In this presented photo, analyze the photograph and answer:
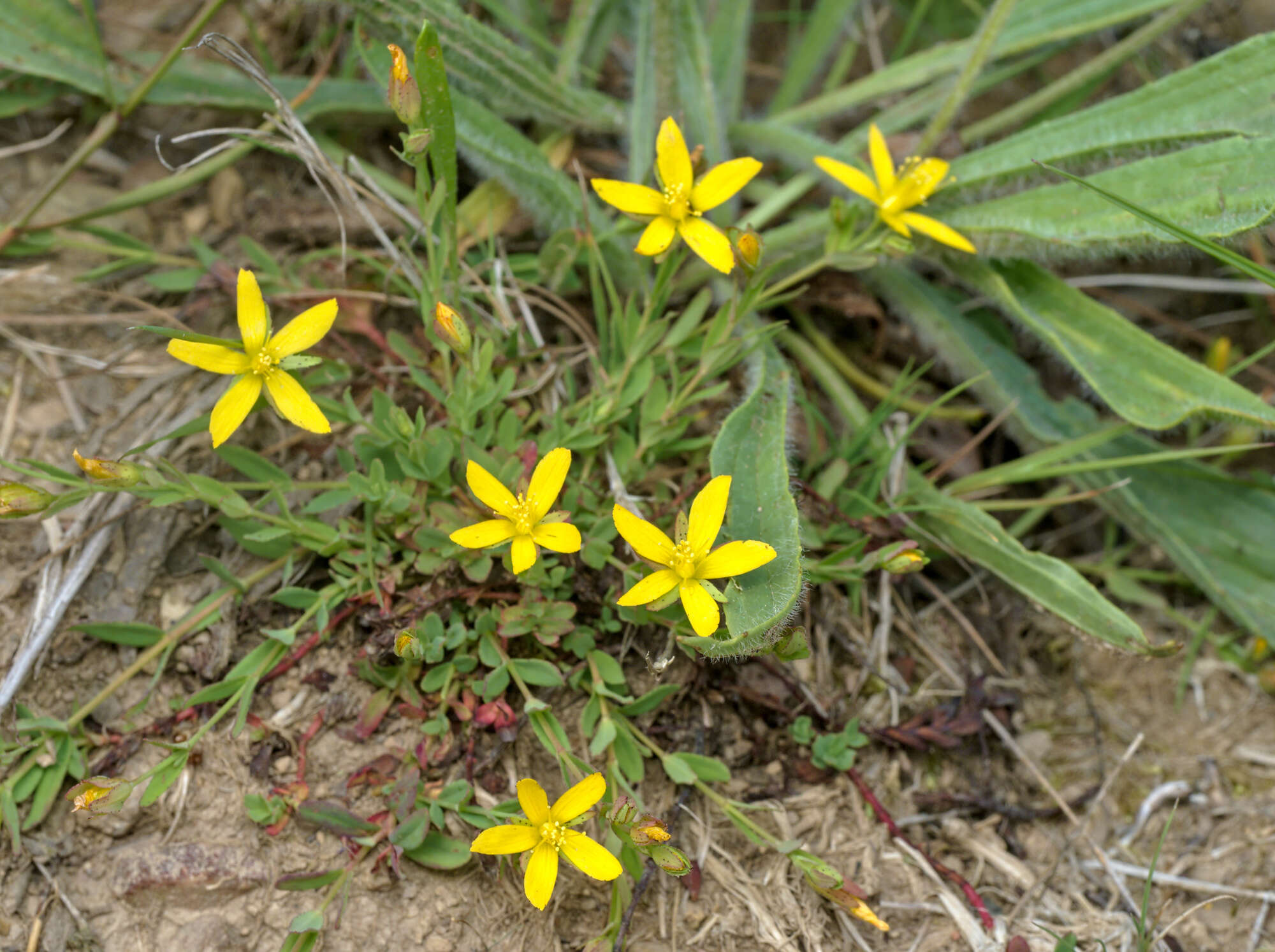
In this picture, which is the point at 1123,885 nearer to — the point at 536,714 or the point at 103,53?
the point at 536,714

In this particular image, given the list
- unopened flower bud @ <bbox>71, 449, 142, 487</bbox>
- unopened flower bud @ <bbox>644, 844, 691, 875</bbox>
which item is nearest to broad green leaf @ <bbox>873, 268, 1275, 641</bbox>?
unopened flower bud @ <bbox>644, 844, 691, 875</bbox>

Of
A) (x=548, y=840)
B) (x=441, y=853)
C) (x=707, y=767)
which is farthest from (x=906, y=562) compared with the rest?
(x=441, y=853)

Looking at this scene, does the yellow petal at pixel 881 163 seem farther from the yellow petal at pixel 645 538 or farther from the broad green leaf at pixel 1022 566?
the yellow petal at pixel 645 538

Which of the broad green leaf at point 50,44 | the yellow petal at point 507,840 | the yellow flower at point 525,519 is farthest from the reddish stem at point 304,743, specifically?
the broad green leaf at point 50,44

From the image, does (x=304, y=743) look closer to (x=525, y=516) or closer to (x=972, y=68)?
(x=525, y=516)

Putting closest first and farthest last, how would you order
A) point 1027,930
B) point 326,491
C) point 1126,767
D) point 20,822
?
point 20,822
point 1027,930
point 326,491
point 1126,767

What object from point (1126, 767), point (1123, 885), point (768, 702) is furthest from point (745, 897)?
point (1126, 767)
